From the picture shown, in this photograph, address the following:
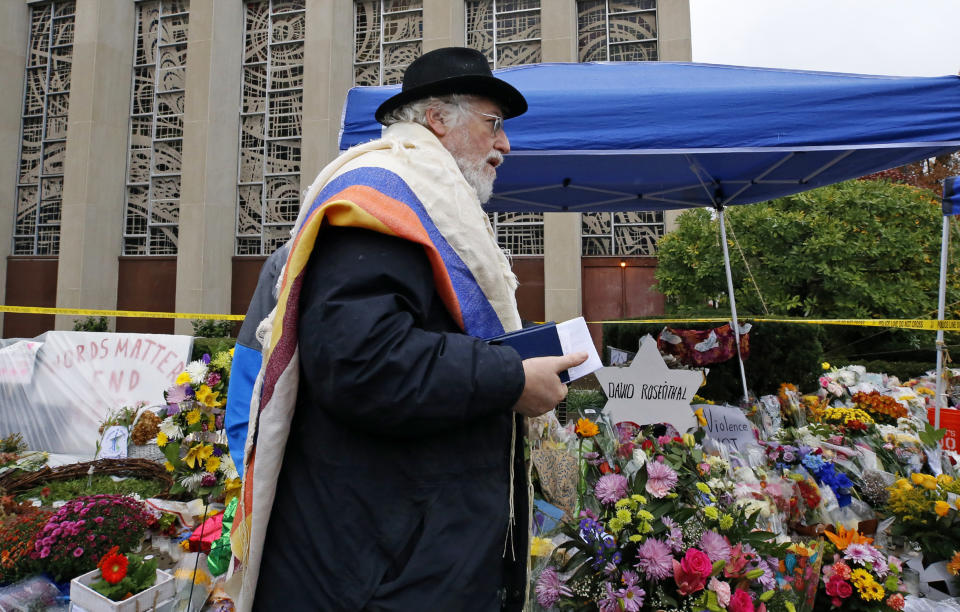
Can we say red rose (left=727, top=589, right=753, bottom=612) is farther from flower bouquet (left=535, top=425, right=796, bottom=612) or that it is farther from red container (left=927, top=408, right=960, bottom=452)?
red container (left=927, top=408, right=960, bottom=452)

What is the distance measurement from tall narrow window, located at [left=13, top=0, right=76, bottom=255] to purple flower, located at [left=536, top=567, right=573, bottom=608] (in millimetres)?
18250

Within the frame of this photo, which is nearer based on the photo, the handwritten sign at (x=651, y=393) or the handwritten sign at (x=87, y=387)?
the handwritten sign at (x=651, y=393)

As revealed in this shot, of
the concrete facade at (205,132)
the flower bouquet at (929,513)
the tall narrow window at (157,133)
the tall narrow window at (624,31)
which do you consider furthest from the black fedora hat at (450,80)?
the tall narrow window at (157,133)

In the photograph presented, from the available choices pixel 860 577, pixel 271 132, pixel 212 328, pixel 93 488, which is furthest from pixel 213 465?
pixel 271 132

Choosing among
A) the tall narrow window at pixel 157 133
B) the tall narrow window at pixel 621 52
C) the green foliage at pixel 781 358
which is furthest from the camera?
the tall narrow window at pixel 157 133

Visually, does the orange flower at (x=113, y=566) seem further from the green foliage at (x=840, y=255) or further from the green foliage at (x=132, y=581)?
the green foliage at (x=840, y=255)

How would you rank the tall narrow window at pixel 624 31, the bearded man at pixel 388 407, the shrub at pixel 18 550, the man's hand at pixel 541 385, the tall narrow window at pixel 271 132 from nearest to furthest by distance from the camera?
the bearded man at pixel 388 407, the man's hand at pixel 541 385, the shrub at pixel 18 550, the tall narrow window at pixel 624 31, the tall narrow window at pixel 271 132

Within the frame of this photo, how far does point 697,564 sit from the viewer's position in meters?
1.54

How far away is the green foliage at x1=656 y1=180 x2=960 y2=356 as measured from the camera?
794 centimetres

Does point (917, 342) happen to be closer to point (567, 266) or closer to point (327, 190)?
point (567, 266)

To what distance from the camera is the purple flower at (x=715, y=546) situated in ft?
5.27

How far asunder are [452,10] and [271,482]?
1394cm

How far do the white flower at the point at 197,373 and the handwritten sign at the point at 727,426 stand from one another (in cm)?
286

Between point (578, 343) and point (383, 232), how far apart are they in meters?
0.51
